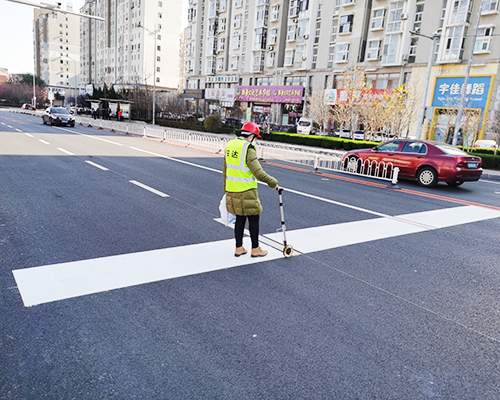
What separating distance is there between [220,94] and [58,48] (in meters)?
95.6

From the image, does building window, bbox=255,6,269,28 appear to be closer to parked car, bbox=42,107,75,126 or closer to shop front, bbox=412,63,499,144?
shop front, bbox=412,63,499,144

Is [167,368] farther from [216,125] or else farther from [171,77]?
[171,77]

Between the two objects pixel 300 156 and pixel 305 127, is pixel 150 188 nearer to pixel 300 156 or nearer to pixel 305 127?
pixel 300 156

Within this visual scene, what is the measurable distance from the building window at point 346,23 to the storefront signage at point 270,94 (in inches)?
310

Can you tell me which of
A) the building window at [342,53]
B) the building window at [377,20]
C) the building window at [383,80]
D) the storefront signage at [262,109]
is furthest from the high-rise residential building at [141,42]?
the building window at [383,80]

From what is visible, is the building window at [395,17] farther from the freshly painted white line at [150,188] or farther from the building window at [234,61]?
the freshly painted white line at [150,188]

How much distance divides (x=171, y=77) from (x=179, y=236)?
8672 cm

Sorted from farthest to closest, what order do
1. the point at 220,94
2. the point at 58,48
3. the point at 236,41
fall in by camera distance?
the point at 58,48, the point at 236,41, the point at 220,94

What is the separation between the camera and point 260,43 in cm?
5550

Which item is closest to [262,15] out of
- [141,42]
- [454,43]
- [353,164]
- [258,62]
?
[258,62]

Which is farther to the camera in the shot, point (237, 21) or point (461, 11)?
point (237, 21)

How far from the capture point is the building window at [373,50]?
133ft

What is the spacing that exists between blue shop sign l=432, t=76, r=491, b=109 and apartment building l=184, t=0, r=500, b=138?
3.3 inches

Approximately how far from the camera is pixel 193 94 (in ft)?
209
